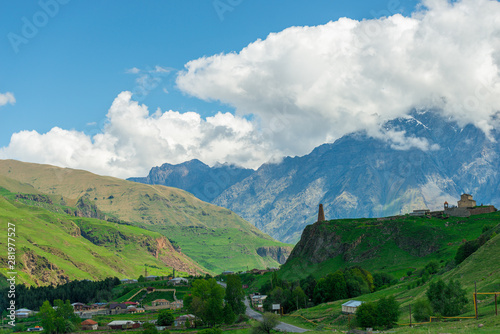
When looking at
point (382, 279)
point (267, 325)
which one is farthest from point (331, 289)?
point (267, 325)

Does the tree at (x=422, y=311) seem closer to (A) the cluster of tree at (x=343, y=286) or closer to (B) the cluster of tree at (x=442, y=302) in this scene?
(B) the cluster of tree at (x=442, y=302)

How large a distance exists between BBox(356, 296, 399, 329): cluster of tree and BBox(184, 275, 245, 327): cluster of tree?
166 feet

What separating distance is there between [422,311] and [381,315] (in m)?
9.02

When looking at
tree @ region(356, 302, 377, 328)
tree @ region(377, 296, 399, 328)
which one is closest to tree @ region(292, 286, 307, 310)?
tree @ region(356, 302, 377, 328)

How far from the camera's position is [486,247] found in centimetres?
11369

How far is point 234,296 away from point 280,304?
2579 centimetres

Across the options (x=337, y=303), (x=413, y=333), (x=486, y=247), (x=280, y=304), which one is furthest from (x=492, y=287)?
(x=280, y=304)

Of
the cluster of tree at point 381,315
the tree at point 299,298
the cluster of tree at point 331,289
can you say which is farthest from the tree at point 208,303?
the cluster of tree at point 381,315

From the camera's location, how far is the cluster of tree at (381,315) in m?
95.4

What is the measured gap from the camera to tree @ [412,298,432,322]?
8944cm

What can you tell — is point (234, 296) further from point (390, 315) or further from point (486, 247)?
point (486, 247)

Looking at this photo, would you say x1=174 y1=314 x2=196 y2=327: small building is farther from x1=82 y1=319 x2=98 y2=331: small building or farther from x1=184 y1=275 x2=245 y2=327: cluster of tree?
→ x1=82 y1=319 x2=98 y2=331: small building

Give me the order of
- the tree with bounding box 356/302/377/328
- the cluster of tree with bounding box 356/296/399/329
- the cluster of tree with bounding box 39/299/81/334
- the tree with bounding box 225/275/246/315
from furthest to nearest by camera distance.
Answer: the tree with bounding box 225/275/246/315, the cluster of tree with bounding box 39/299/81/334, the tree with bounding box 356/302/377/328, the cluster of tree with bounding box 356/296/399/329

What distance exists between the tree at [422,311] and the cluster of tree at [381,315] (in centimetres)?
487
